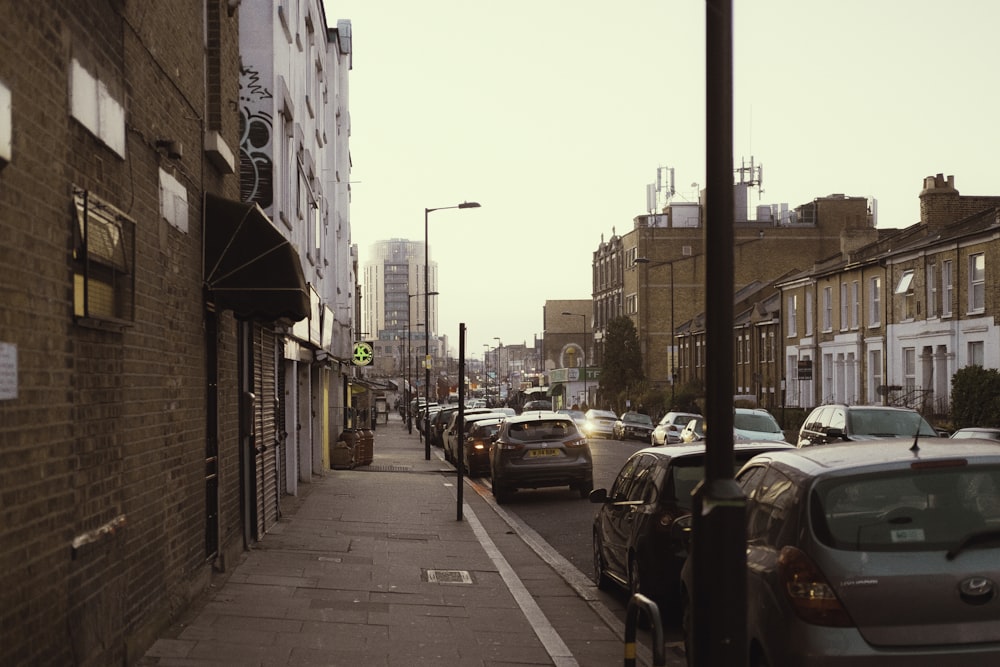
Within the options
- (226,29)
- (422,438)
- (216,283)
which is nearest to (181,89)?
(216,283)

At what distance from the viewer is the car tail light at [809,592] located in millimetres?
5348

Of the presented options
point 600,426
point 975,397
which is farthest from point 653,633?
point 600,426

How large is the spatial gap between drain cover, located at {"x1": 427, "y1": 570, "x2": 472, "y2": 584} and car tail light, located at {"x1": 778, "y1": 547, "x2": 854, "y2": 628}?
6462 mm

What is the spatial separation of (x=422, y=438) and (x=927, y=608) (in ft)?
176

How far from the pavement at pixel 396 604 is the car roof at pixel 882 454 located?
2.59 metres

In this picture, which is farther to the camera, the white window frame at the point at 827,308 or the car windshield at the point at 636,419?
the car windshield at the point at 636,419

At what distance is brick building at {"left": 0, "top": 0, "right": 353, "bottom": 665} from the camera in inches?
207

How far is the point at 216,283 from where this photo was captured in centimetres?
1047

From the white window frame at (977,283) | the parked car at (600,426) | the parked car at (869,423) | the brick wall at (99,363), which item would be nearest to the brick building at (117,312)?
the brick wall at (99,363)

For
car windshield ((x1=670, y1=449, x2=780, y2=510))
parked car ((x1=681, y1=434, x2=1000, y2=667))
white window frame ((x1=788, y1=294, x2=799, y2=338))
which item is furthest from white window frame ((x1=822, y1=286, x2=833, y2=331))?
parked car ((x1=681, y1=434, x2=1000, y2=667))

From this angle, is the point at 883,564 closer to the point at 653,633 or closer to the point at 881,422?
the point at 653,633

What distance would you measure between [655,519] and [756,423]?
1889 centimetres

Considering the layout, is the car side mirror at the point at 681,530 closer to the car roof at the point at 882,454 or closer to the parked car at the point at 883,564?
the car roof at the point at 882,454

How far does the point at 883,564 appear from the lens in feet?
17.7
